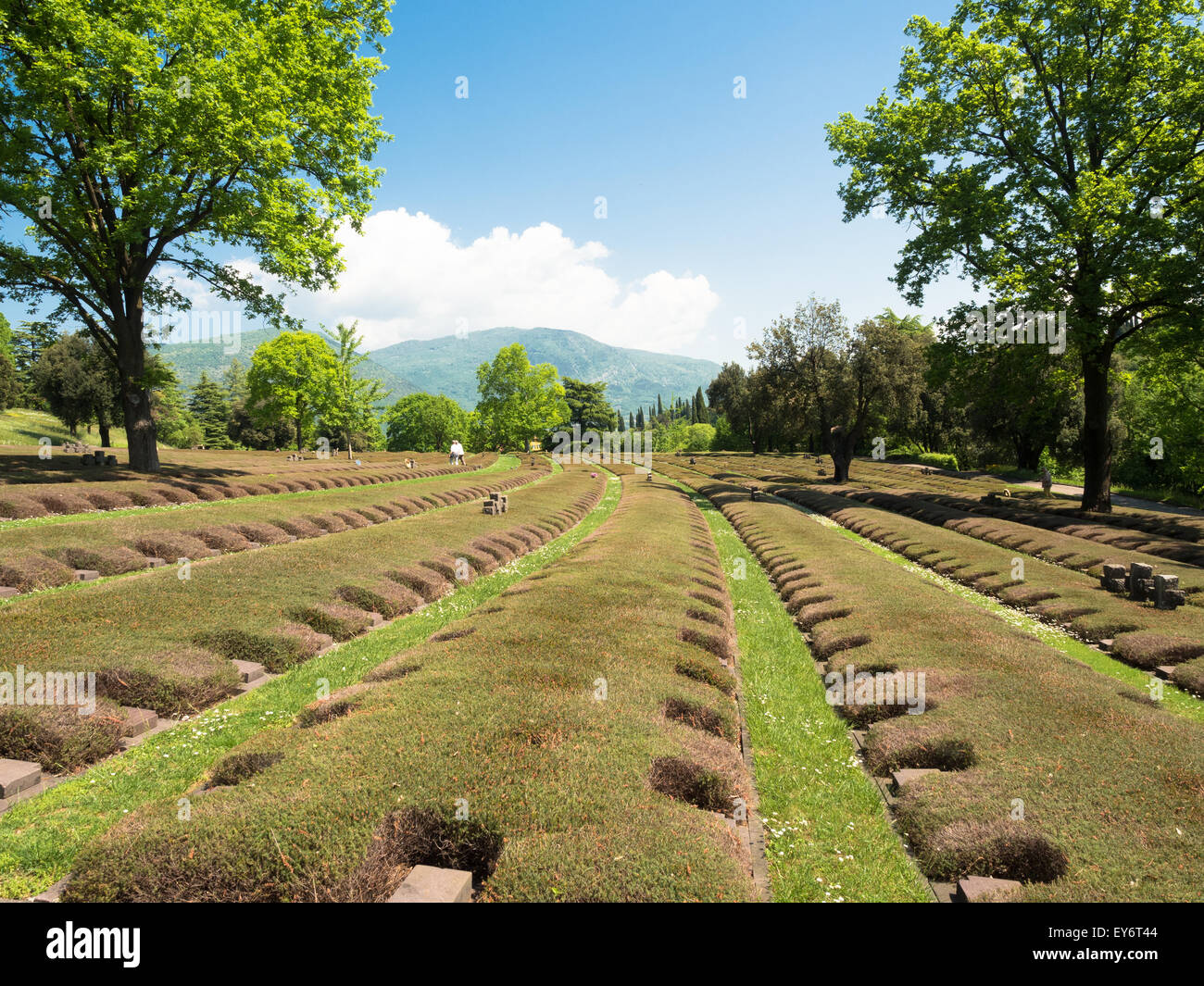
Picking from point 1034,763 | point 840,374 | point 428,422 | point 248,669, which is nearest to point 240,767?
point 248,669

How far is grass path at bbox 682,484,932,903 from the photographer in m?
6.02

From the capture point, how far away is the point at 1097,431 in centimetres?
3123

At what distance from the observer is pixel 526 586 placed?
15.3 meters

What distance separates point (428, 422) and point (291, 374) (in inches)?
2458

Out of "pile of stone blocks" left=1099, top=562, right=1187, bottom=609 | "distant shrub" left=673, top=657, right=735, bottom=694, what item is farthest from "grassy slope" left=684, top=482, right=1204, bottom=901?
"pile of stone blocks" left=1099, top=562, right=1187, bottom=609

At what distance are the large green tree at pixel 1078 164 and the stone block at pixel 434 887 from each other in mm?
34827

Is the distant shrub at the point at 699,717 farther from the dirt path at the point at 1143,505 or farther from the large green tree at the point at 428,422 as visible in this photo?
the large green tree at the point at 428,422

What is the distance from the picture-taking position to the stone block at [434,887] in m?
4.57

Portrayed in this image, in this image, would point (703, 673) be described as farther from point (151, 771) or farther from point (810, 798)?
point (151, 771)

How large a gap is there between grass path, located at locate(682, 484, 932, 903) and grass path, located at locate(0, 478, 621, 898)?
7.15 metres

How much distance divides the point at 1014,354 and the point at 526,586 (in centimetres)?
3145

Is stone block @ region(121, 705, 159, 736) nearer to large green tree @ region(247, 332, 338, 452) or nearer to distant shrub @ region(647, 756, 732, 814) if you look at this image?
distant shrub @ region(647, 756, 732, 814)

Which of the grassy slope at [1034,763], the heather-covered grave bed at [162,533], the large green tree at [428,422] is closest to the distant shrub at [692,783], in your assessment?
the grassy slope at [1034,763]
